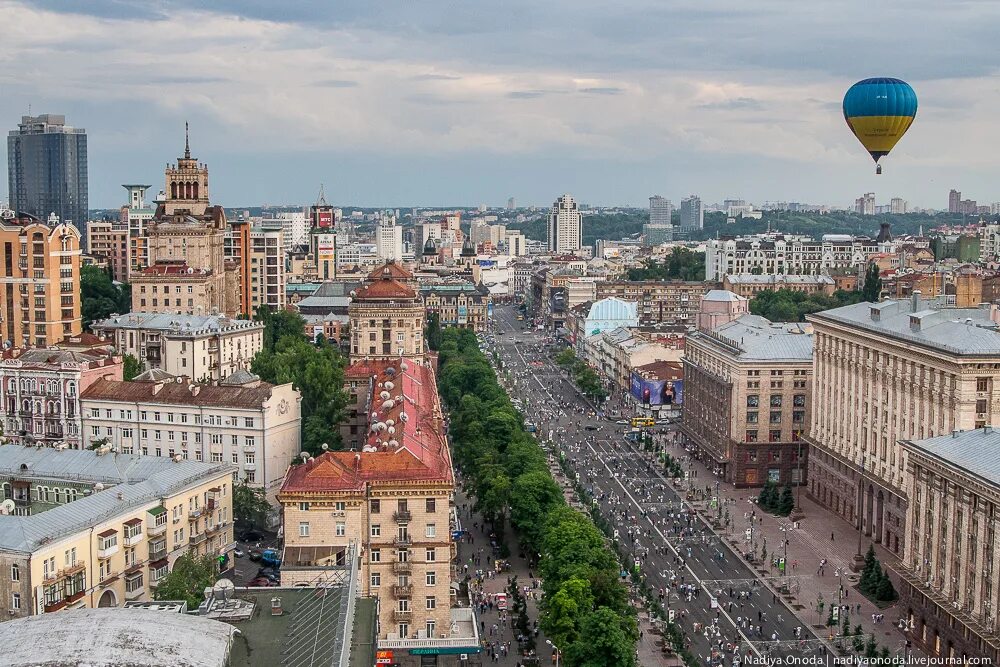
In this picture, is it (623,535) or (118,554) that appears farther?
(623,535)

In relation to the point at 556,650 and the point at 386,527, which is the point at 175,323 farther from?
the point at 556,650

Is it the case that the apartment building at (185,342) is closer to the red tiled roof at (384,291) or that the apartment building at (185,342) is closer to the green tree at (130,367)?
the green tree at (130,367)

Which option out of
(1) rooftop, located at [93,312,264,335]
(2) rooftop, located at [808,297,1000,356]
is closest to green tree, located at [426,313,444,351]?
(1) rooftop, located at [93,312,264,335]

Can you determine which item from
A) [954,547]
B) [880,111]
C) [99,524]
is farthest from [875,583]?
[99,524]

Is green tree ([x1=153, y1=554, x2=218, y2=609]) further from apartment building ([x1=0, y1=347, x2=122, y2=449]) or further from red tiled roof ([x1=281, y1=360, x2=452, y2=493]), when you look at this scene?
apartment building ([x1=0, y1=347, x2=122, y2=449])

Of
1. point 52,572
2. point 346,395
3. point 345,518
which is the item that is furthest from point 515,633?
point 346,395

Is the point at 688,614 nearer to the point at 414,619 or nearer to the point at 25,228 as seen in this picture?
the point at 414,619

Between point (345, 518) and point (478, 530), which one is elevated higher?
point (345, 518)

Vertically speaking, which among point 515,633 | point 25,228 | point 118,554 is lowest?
point 515,633
